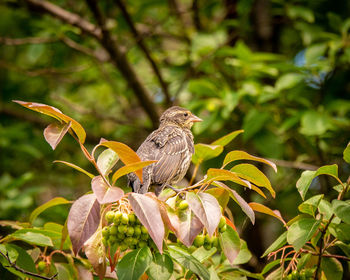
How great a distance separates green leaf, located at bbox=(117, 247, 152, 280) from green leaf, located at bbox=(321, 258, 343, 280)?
3.48 feet

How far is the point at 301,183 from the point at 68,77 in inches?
211

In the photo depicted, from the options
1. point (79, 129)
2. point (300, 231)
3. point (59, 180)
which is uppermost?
point (79, 129)

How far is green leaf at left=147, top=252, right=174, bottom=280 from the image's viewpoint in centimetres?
204

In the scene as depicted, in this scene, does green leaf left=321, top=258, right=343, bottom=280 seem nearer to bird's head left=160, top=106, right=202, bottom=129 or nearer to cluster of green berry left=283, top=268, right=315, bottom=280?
cluster of green berry left=283, top=268, right=315, bottom=280

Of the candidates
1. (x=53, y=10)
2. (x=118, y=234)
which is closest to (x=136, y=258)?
(x=118, y=234)

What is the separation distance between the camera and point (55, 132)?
1.96 meters

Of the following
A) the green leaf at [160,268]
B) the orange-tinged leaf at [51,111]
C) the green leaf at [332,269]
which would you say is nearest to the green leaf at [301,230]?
the green leaf at [332,269]

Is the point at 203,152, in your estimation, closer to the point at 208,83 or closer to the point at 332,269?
the point at 332,269

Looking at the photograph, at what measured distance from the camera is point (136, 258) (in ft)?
6.50

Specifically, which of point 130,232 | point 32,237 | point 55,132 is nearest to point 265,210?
point 130,232

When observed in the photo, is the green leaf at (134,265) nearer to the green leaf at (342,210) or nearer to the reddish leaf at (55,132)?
the reddish leaf at (55,132)

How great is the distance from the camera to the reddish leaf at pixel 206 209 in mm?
1883

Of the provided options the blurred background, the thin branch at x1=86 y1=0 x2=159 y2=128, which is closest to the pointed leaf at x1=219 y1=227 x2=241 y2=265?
the blurred background

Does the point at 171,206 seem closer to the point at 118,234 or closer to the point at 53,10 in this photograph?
the point at 118,234
